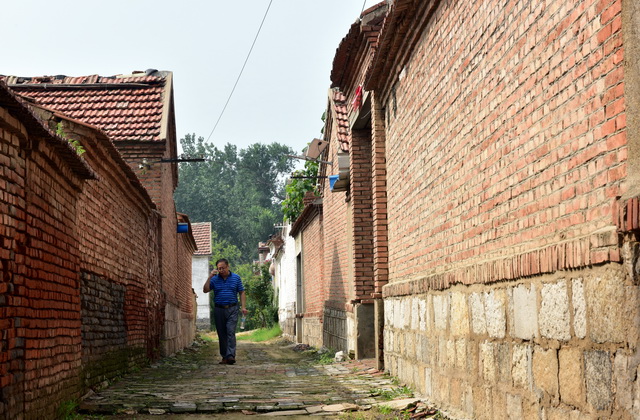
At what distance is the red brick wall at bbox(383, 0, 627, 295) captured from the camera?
145 inches

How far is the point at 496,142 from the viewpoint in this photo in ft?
17.6

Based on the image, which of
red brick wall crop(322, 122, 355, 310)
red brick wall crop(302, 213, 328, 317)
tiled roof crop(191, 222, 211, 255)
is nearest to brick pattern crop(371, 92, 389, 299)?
red brick wall crop(322, 122, 355, 310)

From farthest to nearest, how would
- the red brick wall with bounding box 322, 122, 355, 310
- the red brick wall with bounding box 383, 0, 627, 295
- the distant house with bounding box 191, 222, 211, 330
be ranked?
1. the distant house with bounding box 191, 222, 211, 330
2. the red brick wall with bounding box 322, 122, 355, 310
3. the red brick wall with bounding box 383, 0, 627, 295

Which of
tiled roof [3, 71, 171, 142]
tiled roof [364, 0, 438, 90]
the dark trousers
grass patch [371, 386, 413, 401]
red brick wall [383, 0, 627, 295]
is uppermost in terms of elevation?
tiled roof [3, 71, 171, 142]

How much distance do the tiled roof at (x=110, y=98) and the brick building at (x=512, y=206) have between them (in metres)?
7.57

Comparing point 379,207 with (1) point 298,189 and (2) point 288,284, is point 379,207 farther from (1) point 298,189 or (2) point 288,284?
(2) point 288,284

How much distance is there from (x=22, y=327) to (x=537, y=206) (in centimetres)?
343

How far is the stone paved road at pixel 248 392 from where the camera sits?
7129 mm

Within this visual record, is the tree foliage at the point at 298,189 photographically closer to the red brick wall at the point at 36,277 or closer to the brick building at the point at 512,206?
the brick building at the point at 512,206

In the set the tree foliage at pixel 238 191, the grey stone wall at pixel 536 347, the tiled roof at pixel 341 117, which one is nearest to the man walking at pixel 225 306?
the tiled roof at pixel 341 117

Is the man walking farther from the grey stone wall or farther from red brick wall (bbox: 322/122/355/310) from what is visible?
the grey stone wall

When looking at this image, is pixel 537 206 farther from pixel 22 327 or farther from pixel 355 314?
pixel 355 314

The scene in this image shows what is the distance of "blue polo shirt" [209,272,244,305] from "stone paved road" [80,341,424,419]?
1.79 metres

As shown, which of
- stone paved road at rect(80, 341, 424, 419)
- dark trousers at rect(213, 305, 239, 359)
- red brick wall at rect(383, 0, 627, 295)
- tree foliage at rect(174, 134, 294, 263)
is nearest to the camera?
red brick wall at rect(383, 0, 627, 295)
